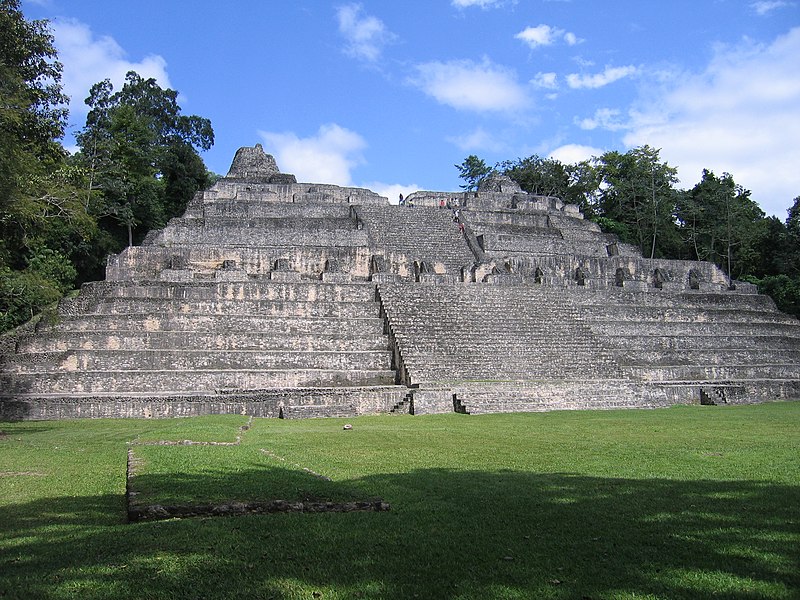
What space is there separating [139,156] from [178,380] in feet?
73.9

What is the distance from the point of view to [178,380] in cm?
1622

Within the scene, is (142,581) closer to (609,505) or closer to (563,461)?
(609,505)

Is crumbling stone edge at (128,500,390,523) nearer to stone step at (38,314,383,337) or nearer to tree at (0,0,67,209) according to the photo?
tree at (0,0,67,209)

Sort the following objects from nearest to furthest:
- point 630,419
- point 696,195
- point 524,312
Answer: point 630,419 < point 524,312 < point 696,195

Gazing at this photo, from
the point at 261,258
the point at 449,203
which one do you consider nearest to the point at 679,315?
the point at 449,203

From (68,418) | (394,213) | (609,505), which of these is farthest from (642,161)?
(609,505)


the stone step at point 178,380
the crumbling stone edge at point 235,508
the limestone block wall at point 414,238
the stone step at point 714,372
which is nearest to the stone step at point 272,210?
the limestone block wall at point 414,238

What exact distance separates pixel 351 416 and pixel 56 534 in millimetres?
10035

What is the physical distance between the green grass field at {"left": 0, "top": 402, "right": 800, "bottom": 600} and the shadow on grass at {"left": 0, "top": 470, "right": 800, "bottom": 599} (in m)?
0.01

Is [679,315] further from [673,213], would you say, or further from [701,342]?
[673,213]

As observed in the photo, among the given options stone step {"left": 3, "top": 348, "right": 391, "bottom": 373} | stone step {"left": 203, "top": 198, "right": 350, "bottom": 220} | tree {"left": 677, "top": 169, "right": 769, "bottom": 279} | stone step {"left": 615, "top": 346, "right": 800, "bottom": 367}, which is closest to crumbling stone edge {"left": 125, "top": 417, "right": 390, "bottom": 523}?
stone step {"left": 3, "top": 348, "right": 391, "bottom": 373}

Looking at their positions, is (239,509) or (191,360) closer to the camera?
(239,509)

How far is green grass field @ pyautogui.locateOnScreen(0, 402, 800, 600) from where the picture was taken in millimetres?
3799

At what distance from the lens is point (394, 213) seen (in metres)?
30.3
